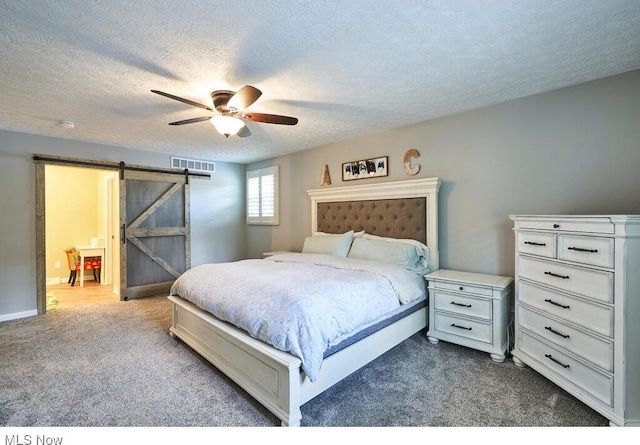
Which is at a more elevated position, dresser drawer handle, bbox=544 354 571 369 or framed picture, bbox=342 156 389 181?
framed picture, bbox=342 156 389 181

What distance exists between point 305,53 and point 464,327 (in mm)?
2659

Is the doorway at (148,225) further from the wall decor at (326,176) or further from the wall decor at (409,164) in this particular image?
the wall decor at (409,164)

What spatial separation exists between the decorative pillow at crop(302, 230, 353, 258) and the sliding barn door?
2496 mm

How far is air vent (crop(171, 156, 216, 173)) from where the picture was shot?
5.01 m

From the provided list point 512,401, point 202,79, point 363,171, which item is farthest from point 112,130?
point 512,401

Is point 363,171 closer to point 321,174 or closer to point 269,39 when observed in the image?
point 321,174

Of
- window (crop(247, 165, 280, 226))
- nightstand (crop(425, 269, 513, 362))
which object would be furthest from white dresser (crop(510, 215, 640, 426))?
window (crop(247, 165, 280, 226))

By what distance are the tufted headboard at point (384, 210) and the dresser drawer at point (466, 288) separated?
381mm

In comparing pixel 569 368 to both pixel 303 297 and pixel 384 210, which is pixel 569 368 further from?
pixel 384 210

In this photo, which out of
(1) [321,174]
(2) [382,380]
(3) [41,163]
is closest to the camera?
(2) [382,380]

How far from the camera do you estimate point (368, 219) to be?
3836mm

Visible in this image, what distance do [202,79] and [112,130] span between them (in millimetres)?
2093

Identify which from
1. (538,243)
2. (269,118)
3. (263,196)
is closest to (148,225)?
(263,196)

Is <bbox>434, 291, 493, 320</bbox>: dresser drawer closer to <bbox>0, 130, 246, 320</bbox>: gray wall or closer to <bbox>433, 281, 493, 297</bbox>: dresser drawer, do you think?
<bbox>433, 281, 493, 297</bbox>: dresser drawer
